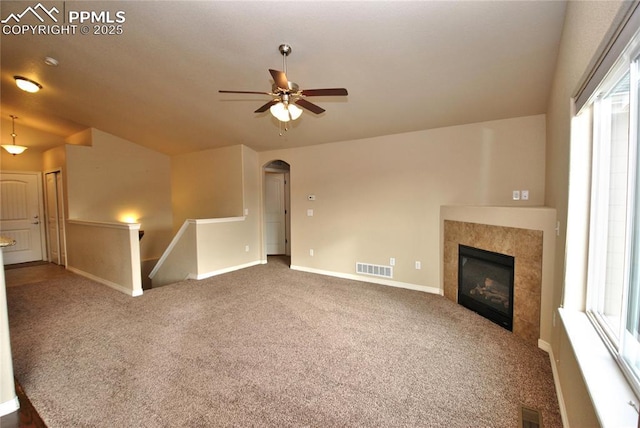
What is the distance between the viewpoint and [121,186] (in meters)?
6.03

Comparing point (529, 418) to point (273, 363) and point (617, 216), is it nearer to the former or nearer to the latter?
point (617, 216)

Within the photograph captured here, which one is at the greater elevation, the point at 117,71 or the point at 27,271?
the point at 117,71

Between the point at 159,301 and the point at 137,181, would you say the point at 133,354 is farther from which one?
the point at 137,181

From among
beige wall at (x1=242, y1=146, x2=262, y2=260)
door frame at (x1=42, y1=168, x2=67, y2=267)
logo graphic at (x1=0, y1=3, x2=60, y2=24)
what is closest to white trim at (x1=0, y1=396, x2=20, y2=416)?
logo graphic at (x1=0, y1=3, x2=60, y2=24)

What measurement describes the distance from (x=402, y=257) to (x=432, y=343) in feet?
5.80

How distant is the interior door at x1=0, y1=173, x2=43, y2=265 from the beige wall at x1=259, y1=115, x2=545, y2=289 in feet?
18.4

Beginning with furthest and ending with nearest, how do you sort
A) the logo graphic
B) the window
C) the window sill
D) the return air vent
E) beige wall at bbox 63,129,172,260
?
beige wall at bbox 63,129,172,260, the return air vent, the logo graphic, the window, the window sill

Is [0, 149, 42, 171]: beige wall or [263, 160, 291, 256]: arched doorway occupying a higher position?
[0, 149, 42, 171]: beige wall

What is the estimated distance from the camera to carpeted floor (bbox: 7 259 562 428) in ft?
5.63

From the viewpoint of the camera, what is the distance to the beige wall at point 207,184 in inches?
217

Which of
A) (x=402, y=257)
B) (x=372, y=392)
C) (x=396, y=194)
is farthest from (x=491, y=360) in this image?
(x=396, y=194)

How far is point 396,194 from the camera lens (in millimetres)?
4191

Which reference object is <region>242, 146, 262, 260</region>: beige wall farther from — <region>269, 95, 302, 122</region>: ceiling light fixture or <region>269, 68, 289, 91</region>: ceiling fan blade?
<region>269, 68, 289, 91</region>: ceiling fan blade

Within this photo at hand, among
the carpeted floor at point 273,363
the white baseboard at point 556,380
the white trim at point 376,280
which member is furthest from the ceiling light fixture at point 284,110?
the white trim at point 376,280
